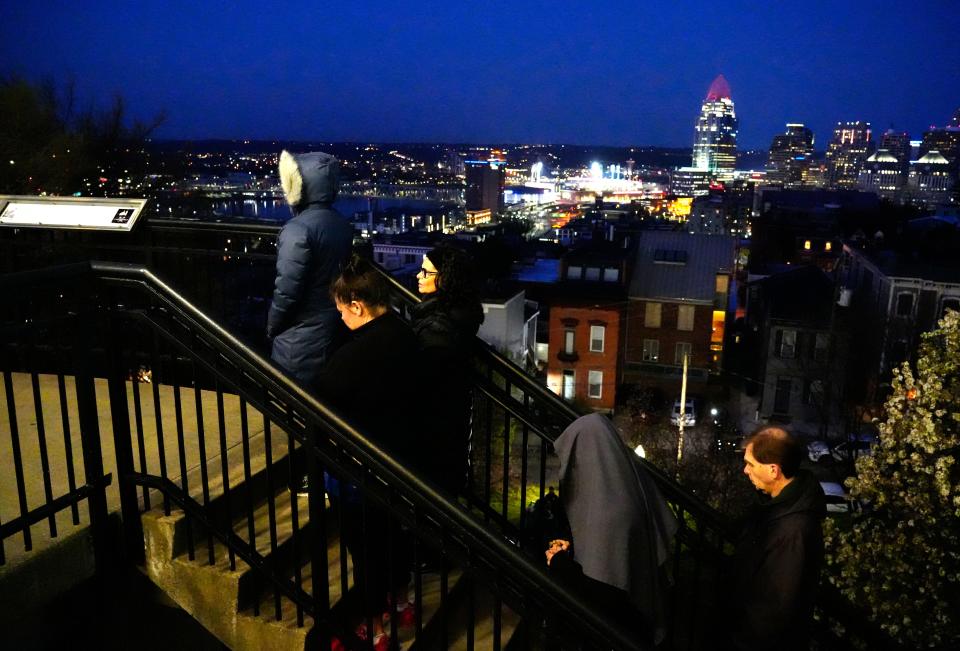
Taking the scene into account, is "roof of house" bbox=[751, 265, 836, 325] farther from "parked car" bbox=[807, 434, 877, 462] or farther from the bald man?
the bald man

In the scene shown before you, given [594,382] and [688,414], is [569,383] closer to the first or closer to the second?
[594,382]

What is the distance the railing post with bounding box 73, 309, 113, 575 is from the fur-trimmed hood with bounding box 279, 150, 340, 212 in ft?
4.45

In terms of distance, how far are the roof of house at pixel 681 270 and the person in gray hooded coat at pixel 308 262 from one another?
30249 millimetres

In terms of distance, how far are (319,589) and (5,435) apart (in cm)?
292

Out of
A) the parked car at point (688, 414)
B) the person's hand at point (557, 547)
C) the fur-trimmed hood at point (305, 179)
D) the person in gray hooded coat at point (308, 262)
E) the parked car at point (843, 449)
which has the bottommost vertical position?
the parked car at point (688, 414)

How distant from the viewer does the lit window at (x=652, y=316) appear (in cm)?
3334

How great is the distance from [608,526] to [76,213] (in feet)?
12.8

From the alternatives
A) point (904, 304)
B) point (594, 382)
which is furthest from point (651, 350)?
point (904, 304)

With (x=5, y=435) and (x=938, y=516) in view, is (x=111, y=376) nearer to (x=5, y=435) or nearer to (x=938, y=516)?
(x=5, y=435)

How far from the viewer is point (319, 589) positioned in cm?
315

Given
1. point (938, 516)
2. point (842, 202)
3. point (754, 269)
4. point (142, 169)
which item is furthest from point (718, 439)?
point (842, 202)

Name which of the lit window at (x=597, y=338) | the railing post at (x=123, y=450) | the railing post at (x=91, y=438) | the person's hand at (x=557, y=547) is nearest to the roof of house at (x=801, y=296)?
the lit window at (x=597, y=338)

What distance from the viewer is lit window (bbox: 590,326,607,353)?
31938mm

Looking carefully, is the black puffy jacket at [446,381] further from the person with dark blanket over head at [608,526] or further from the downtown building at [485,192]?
the downtown building at [485,192]
